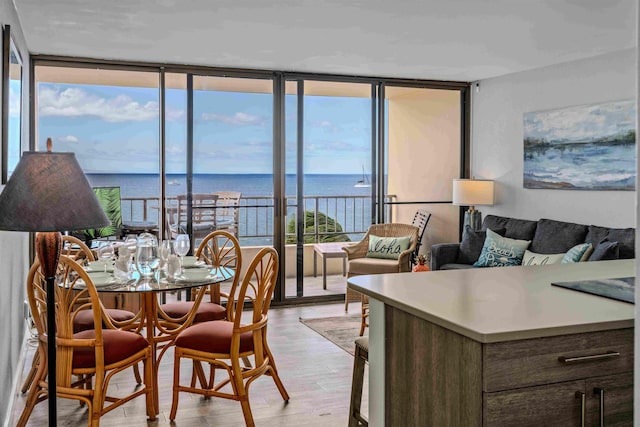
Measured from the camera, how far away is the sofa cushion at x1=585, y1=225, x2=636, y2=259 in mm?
4898

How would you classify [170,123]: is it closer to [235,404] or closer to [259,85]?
[259,85]

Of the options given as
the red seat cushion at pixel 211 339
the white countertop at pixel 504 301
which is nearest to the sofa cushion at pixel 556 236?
the white countertop at pixel 504 301

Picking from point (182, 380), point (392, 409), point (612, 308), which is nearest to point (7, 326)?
point (182, 380)

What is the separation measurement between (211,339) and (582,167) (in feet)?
13.0

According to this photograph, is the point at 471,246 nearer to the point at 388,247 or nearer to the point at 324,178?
the point at 388,247

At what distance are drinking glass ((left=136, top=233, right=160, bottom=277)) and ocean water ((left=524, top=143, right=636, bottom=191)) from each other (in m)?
3.82

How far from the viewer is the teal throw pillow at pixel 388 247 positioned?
643 cm

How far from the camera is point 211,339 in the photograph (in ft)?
11.0

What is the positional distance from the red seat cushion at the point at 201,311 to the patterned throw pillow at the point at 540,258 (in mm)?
2882

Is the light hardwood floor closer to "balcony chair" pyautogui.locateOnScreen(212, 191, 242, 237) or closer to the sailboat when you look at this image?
"balcony chair" pyautogui.locateOnScreen(212, 191, 242, 237)

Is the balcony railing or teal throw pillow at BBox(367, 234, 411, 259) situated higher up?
the balcony railing

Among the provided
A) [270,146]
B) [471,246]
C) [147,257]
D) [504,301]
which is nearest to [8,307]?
[147,257]

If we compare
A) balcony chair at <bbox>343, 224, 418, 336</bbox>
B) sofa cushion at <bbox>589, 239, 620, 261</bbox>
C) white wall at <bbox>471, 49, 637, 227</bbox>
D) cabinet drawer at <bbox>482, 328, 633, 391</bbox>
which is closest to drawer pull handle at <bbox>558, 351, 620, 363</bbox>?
cabinet drawer at <bbox>482, 328, 633, 391</bbox>

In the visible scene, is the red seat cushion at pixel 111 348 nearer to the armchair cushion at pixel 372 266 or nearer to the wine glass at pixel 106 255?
the wine glass at pixel 106 255
